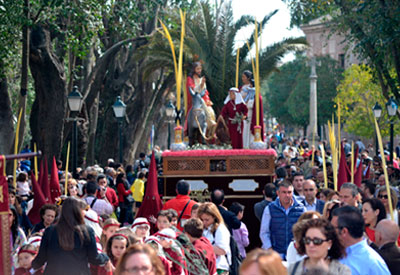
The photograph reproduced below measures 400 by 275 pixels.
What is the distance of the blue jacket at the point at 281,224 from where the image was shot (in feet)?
31.6

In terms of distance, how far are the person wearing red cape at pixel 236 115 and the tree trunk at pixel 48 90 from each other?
4493 millimetres

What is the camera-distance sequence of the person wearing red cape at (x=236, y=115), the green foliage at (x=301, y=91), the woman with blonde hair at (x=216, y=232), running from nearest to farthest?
the woman with blonde hair at (x=216, y=232) → the person wearing red cape at (x=236, y=115) → the green foliage at (x=301, y=91)

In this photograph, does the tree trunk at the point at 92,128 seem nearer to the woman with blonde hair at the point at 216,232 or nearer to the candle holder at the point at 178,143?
the candle holder at the point at 178,143

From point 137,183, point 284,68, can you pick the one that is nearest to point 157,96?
point 137,183

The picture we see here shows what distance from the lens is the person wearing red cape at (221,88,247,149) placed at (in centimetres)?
1914

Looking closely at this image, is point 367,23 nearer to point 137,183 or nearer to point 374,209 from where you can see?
point 137,183

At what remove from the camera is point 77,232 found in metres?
7.05

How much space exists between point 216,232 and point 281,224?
1219 millimetres

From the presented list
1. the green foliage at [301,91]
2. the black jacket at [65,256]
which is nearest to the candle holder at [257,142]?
the black jacket at [65,256]

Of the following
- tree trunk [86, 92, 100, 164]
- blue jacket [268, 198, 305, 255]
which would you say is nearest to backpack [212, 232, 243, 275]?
blue jacket [268, 198, 305, 255]

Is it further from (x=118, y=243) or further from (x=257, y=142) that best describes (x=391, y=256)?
(x=257, y=142)

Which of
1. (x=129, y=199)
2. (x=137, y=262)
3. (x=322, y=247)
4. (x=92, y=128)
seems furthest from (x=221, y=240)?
(x=92, y=128)

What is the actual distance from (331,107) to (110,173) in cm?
5310

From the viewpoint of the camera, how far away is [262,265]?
174 inches
